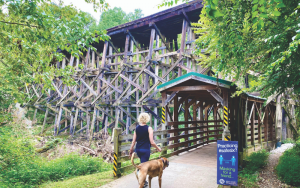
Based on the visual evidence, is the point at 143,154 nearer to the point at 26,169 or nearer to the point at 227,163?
the point at 227,163

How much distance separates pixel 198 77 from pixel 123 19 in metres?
30.8

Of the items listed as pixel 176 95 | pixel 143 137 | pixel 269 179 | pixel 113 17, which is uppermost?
pixel 113 17

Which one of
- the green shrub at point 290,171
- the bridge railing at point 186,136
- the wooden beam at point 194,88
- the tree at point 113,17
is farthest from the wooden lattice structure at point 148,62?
the tree at point 113,17

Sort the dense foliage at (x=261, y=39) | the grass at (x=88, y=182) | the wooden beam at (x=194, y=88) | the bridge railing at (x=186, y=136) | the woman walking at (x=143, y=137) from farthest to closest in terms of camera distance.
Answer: the bridge railing at (x=186, y=136) → the wooden beam at (x=194, y=88) → the grass at (x=88, y=182) → the woman walking at (x=143, y=137) → the dense foliage at (x=261, y=39)

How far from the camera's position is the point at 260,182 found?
17.6ft

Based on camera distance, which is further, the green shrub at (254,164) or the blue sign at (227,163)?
the green shrub at (254,164)

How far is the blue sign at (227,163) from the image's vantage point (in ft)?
13.8

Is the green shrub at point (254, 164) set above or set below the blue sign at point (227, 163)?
below

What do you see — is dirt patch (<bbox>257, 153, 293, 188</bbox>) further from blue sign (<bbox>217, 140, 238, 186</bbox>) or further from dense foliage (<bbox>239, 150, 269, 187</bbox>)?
blue sign (<bbox>217, 140, 238, 186</bbox>)

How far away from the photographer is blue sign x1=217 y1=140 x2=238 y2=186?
4.20 m

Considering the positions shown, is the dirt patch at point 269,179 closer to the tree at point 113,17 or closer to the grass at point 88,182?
the grass at point 88,182

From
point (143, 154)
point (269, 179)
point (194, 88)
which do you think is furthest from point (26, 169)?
point (269, 179)

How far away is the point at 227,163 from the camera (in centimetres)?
426

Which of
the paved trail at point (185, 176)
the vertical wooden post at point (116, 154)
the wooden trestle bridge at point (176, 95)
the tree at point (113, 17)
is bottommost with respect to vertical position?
the paved trail at point (185, 176)
